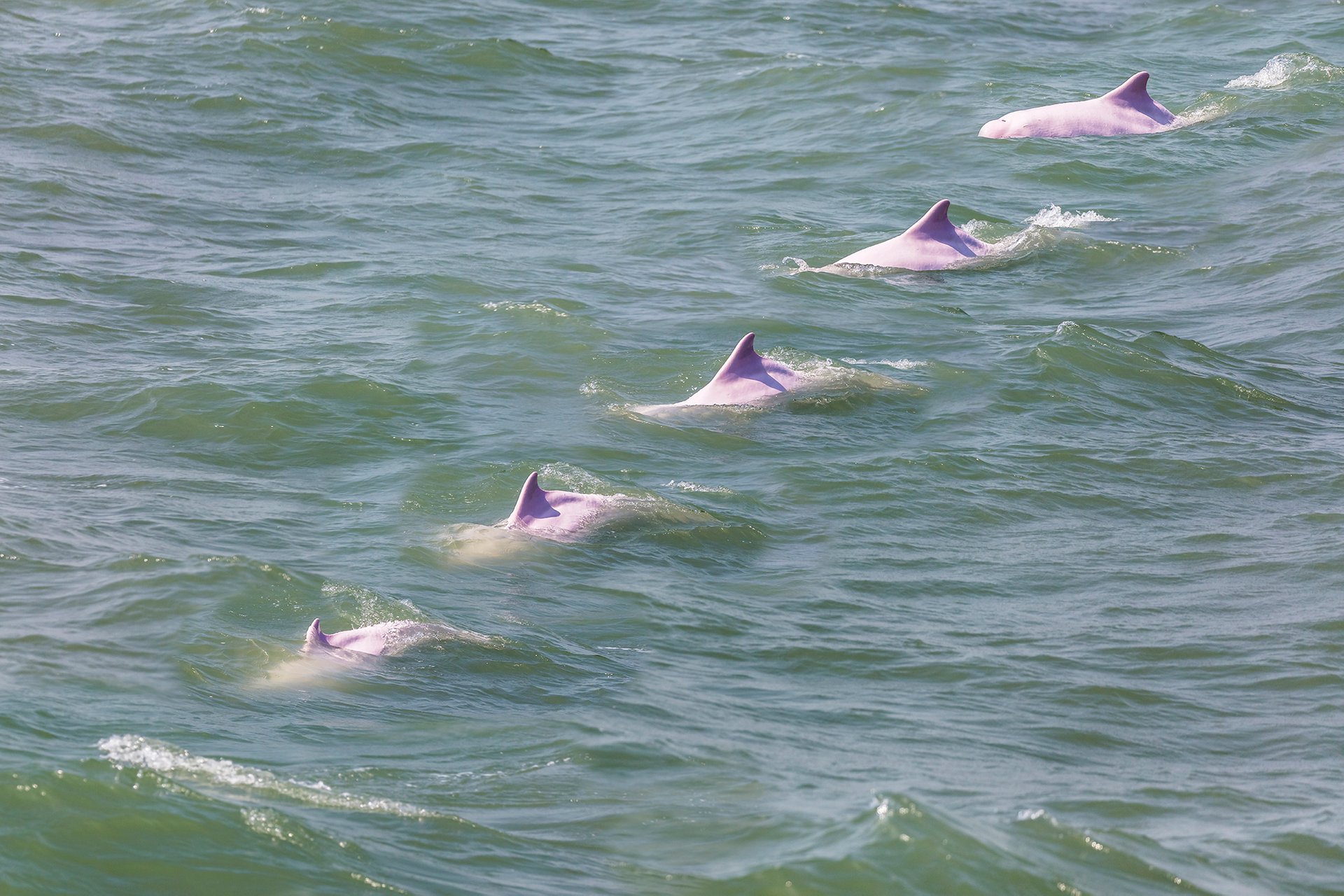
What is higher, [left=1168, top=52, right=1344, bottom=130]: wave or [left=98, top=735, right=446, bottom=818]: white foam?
[left=98, top=735, right=446, bottom=818]: white foam

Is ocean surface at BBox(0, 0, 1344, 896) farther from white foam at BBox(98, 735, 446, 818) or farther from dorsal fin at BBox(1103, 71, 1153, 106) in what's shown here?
dorsal fin at BBox(1103, 71, 1153, 106)

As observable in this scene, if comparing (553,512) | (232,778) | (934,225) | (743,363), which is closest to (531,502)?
(553,512)

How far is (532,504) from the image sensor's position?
12680 millimetres

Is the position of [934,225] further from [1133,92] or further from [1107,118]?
[1133,92]

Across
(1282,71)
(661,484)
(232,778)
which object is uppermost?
(232,778)

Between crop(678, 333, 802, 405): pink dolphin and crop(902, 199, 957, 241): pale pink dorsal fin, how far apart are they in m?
4.44

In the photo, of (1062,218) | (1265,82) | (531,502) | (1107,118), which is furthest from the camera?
(1265,82)

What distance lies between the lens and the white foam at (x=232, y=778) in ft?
27.6

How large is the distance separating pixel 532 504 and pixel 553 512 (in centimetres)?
18

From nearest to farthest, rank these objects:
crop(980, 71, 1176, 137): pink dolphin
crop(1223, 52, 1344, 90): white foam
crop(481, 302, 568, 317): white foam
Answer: crop(481, 302, 568, 317): white foam, crop(980, 71, 1176, 137): pink dolphin, crop(1223, 52, 1344, 90): white foam

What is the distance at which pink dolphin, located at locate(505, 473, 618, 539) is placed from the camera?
12633mm

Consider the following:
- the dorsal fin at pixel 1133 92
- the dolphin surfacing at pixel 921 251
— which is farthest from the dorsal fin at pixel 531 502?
the dorsal fin at pixel 1133 92

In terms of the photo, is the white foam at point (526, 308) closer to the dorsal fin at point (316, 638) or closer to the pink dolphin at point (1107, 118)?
the dorsal fin at point (316, 638)

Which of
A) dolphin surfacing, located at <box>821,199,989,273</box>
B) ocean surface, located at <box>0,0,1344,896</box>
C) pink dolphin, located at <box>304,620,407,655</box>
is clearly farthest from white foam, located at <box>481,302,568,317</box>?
pink dolphin, located at <box>304,620,407,655</box>
